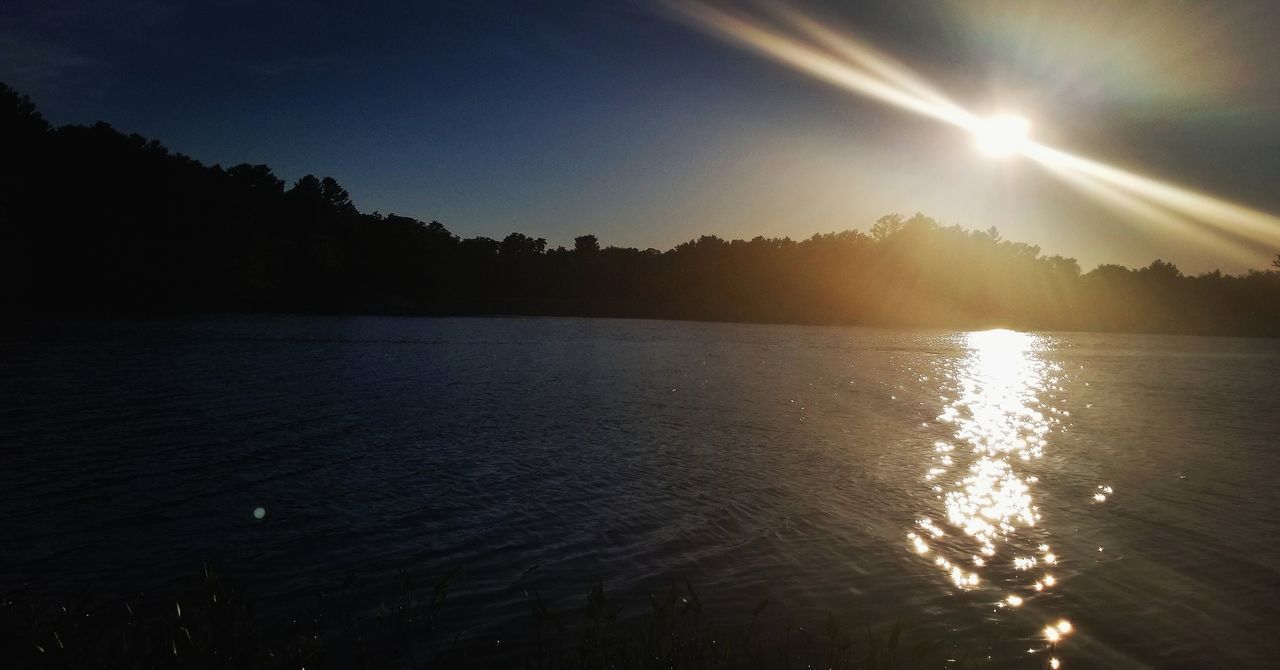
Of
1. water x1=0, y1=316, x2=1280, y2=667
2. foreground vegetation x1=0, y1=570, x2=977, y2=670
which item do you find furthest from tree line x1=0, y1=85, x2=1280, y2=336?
foreground vegetation x1=0, y1=570, x2=977, y2=670

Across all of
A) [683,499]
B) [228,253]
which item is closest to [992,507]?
[683,499]

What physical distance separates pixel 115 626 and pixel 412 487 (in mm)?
7691

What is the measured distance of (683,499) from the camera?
16.6 m

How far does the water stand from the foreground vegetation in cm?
69

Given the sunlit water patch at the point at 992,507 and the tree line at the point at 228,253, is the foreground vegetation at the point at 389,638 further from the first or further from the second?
the tree line at the point at 228,253

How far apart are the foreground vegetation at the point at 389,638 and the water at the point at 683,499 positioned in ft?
2.26

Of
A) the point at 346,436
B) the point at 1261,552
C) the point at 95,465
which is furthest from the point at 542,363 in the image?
the point at 1261,552

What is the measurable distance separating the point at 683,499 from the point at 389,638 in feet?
27.9

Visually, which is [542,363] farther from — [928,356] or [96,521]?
[928,356]

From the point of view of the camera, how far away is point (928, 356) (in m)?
75.6

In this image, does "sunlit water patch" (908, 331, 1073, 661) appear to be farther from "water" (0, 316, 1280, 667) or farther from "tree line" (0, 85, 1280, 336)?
"tree line" (0, 85, 1280, 336)

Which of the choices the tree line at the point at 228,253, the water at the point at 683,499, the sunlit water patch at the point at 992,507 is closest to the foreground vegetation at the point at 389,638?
the water at the point at 683,499

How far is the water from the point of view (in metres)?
11.1

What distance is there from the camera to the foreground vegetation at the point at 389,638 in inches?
319
